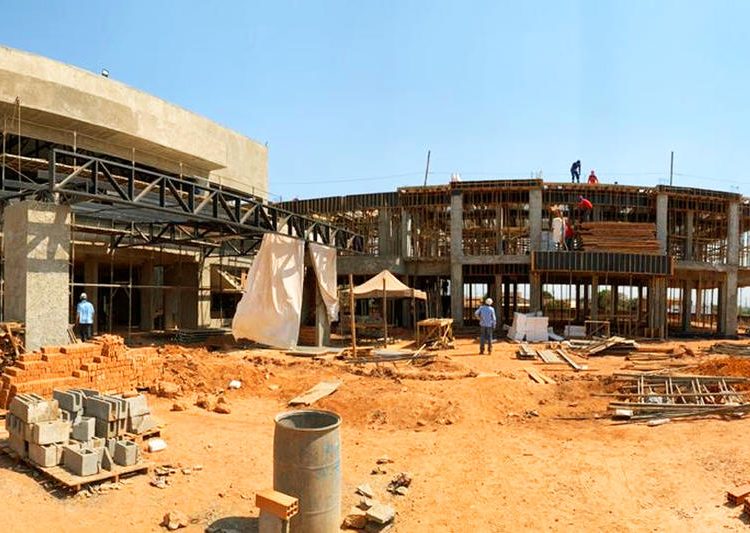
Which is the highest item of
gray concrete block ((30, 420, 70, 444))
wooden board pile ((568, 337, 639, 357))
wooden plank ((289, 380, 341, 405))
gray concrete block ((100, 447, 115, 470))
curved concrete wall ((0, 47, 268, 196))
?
curved concrete wall ((0, 47, 268, 196))

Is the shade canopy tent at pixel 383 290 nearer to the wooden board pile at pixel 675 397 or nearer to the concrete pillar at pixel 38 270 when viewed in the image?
the wooden board pile at pixel 675 397

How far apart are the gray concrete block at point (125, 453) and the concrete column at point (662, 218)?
93.6 ft

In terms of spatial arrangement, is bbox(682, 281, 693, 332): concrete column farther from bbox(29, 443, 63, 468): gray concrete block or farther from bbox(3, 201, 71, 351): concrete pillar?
bbox(29, 443, 63, 468): gray concrete block

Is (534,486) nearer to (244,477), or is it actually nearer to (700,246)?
(244,477)

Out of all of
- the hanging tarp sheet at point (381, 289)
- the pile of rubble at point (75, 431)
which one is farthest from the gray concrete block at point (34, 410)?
the hanging tarp sheet at point (381, 289)

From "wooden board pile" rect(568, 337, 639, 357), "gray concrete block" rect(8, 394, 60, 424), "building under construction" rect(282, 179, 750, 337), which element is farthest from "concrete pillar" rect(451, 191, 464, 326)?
"gray concrete block" rect(8, 394, 60, 424)

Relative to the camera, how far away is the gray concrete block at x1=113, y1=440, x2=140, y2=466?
6551mm

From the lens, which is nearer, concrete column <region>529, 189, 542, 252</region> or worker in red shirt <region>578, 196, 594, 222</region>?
worker in red shirt <region>578, 196, 594, 222</region>

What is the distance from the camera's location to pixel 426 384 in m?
12.7

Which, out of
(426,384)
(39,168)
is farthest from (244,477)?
(39,168)

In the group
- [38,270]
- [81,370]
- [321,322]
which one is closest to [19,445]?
[81,370]

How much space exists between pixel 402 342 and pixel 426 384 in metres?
9.47

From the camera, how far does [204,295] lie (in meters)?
26.2

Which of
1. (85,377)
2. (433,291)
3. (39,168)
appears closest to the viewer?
(85,377)
